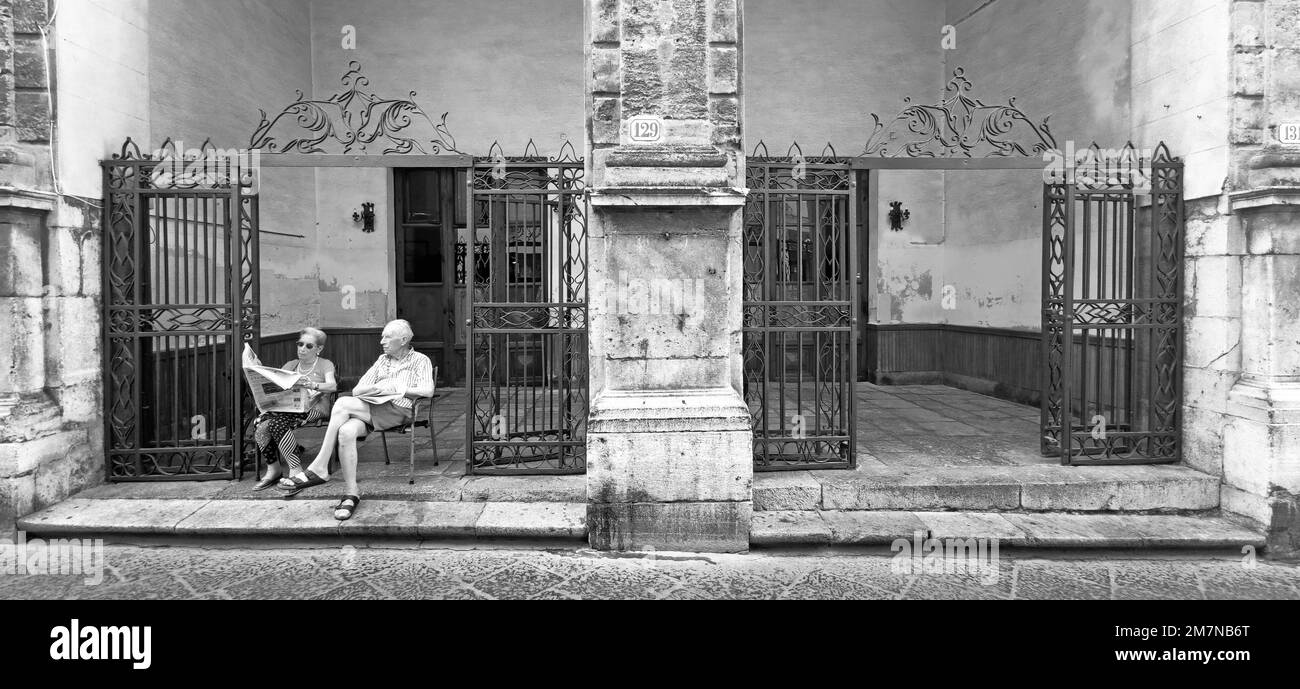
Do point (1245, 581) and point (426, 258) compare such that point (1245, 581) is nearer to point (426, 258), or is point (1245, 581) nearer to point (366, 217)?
point (426, 258)

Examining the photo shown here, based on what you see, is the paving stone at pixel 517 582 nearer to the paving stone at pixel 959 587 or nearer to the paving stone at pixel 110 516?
the paving stone at pixel 959 587

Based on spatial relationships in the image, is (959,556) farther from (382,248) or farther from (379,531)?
(382,248)

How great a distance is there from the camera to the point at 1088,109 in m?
7.13

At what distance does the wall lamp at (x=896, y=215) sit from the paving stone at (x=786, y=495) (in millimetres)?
6323

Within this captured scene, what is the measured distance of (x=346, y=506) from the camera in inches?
188

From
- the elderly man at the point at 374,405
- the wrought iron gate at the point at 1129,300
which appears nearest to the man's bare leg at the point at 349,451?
the elderly man at the point at 374,405

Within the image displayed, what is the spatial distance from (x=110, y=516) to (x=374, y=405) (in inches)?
70.0

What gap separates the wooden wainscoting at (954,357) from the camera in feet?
28.4

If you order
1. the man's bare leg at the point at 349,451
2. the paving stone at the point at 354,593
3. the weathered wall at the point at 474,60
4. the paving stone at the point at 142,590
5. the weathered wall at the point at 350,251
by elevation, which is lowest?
the paving stone at the point at 354,593

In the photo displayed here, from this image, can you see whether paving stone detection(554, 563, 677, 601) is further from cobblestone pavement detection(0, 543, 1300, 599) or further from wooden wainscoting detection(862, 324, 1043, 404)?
wooden wainscoting detection(862, 324, 1043, 404)

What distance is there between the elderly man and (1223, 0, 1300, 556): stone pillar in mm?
5668

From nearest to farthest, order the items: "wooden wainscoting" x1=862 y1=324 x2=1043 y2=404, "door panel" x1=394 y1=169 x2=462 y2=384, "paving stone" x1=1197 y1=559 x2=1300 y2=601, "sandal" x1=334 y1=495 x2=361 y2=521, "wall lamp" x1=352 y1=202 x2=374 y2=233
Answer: "paving stone" x1=1197 y1=559 x2=1300 y2=601 < "sandal" x1=334 y1=495 x2=361 y2=521 < "wooden wainscoting" x1=862 y1=324 x2=1043 y2=404 < "wall lamp" x1=352 y1=202 x2=374 y2=233 < "door panel" x1=394 y1=169 x2=462 y2=384

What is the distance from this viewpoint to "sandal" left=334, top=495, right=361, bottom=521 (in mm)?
4707

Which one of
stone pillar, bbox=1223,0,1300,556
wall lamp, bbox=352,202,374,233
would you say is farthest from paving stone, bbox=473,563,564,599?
wall lamp, bbox=352,202,374,233
